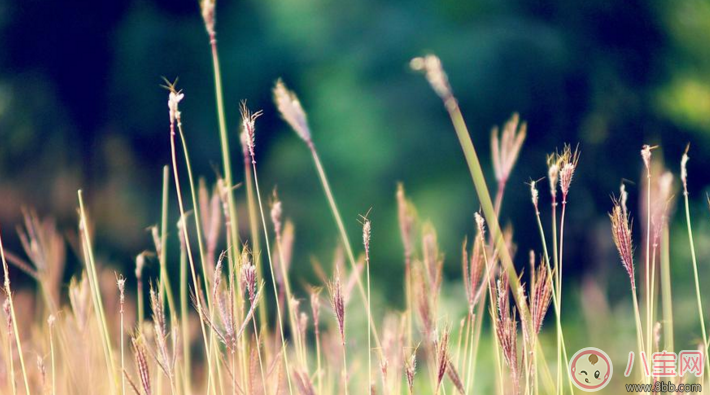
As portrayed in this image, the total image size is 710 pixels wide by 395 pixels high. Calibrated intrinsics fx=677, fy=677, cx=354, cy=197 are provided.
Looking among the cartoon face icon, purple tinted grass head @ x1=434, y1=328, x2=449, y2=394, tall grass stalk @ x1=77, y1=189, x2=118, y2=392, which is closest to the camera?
purple tinted grass head @ x1=434, y1=328, x2=449, y2=394

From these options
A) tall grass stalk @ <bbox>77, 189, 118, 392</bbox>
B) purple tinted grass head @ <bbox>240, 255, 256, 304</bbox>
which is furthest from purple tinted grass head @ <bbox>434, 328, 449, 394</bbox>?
tall grass stalk @ <bbox>77, 189, 118, 392</bbox>

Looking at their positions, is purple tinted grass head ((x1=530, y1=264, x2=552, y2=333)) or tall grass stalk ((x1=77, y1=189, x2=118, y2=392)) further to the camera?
tall grass stalk ((x1=77, y1=189, x2=118, y2=392))

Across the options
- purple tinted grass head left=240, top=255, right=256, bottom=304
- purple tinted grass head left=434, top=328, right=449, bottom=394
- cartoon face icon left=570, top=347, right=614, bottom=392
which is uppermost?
purple tinted grass head left=240, top=255, right=256, bottom=304

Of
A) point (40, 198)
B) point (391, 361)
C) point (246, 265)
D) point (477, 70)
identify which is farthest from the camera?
point (40, 198)

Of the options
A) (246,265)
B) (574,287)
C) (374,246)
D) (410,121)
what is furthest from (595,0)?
(246,265)

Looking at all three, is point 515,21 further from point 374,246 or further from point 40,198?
point 40,198

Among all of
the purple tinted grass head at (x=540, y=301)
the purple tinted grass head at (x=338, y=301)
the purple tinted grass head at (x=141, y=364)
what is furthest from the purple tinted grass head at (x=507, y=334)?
the purple tinted grass head at (x=141, y=364)

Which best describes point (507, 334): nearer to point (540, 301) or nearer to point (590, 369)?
point (540, 301)

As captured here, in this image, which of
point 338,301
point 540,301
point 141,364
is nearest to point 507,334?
point 540,301

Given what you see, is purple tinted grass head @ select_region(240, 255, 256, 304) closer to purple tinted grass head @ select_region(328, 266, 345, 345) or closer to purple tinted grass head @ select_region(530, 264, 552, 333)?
purple tinted grass head @ select_region(328, 266, 345, 345)
